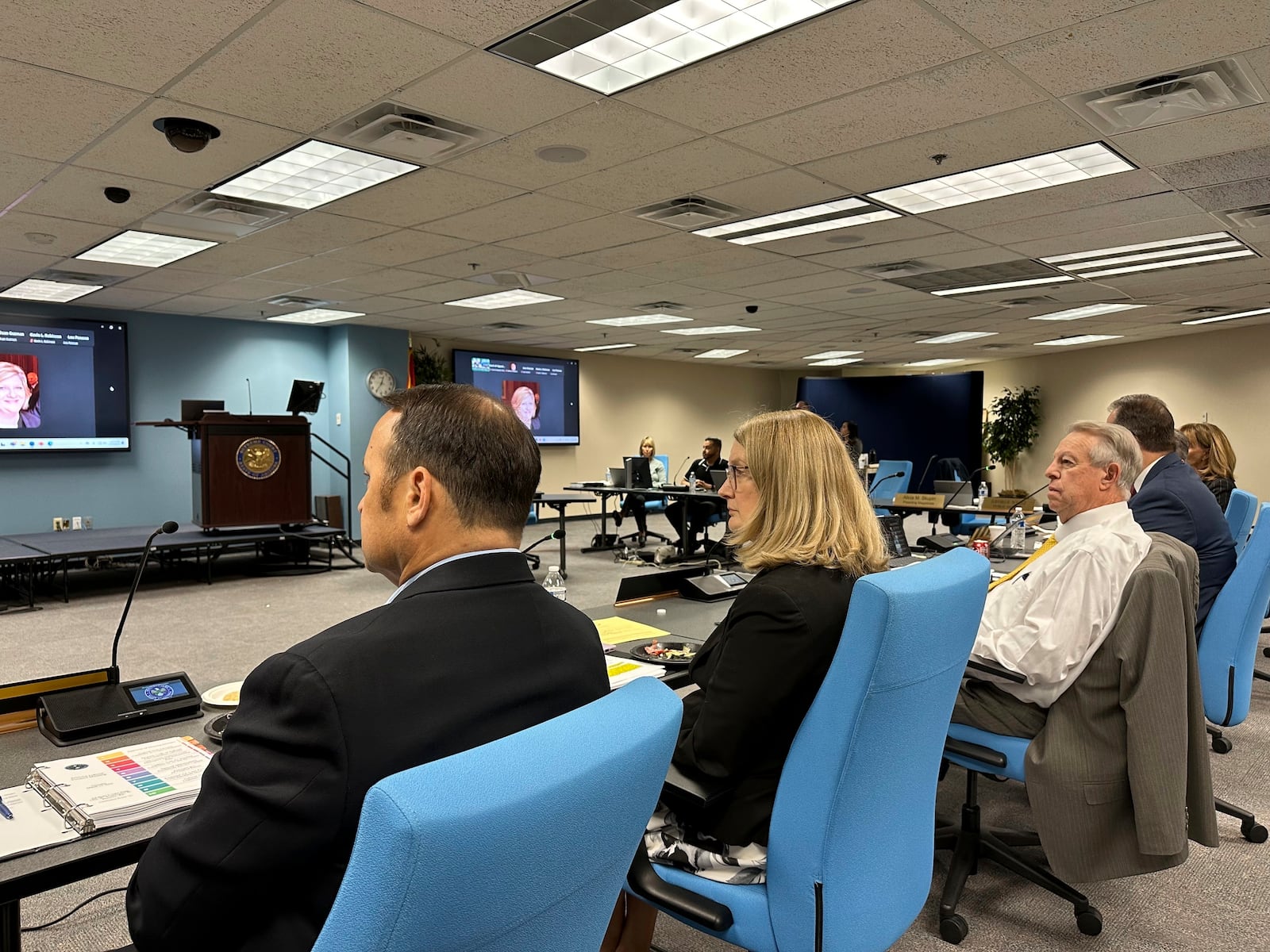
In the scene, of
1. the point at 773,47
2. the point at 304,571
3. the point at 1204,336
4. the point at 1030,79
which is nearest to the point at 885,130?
the point at 1030,79

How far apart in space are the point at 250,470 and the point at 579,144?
5037mm

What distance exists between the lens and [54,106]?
131 inches

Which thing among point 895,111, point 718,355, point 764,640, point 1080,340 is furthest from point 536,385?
point 764,640

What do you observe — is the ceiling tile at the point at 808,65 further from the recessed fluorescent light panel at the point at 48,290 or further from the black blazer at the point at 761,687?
the recessed fluorescent light panel at the point at 48,290

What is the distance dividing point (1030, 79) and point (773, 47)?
104cm

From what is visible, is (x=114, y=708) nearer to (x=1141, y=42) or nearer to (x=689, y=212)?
(x=1141, y=42)

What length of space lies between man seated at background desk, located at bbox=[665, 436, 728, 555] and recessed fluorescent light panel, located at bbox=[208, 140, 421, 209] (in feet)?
15.2

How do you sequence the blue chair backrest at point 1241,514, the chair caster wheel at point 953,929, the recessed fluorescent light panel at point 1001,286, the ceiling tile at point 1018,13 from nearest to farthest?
the chair caster wheel at point 953,929, the ceiling tile at point 1018,13, the blue chair backrest at point 1241,514, the recessed fluorescent light panel at point 1001,286

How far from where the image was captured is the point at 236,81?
3.11m

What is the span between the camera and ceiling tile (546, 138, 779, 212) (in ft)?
12.9

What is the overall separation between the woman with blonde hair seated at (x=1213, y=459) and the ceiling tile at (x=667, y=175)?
285 cm

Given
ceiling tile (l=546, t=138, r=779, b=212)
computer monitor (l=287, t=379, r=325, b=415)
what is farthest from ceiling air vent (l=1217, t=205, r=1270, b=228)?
computer monitor (l=287, t=379, r=325, b=415)

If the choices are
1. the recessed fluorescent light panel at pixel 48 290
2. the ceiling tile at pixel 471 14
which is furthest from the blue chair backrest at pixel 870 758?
the recessed fluorescent light panel at pixel 48 290

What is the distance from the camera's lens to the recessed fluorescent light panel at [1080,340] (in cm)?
1095
